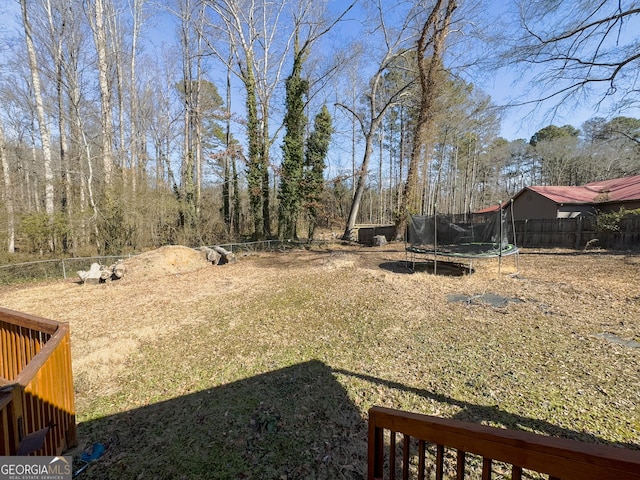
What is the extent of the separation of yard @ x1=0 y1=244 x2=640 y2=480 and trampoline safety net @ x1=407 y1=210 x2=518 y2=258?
153cm

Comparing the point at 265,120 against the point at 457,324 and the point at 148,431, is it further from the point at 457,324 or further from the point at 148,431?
the point at 148,431

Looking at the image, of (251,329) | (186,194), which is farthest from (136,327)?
(186,194)

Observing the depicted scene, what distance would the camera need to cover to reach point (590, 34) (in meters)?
6.92

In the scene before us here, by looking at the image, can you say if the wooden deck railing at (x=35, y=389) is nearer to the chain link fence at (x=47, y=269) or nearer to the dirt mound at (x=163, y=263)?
the dirt mound at (x=163, y=263)

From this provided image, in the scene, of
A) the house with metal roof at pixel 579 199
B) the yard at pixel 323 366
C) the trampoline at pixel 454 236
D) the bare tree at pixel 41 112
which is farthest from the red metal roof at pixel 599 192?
the bare tree at pixel 41 112

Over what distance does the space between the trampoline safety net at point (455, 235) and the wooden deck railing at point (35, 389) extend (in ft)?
25.7

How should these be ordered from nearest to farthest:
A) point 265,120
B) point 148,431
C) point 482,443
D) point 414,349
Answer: point 482,443
point 148,431
point 414,349
point 265,120

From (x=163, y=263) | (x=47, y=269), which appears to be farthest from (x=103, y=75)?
(x=163, y=263)

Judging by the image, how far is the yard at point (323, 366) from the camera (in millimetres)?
2273

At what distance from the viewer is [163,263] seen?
8641mm

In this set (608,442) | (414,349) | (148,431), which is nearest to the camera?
(608,442)

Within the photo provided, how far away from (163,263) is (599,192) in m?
22.8

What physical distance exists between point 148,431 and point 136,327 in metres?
2.64

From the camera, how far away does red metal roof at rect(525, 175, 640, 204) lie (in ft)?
45.3
